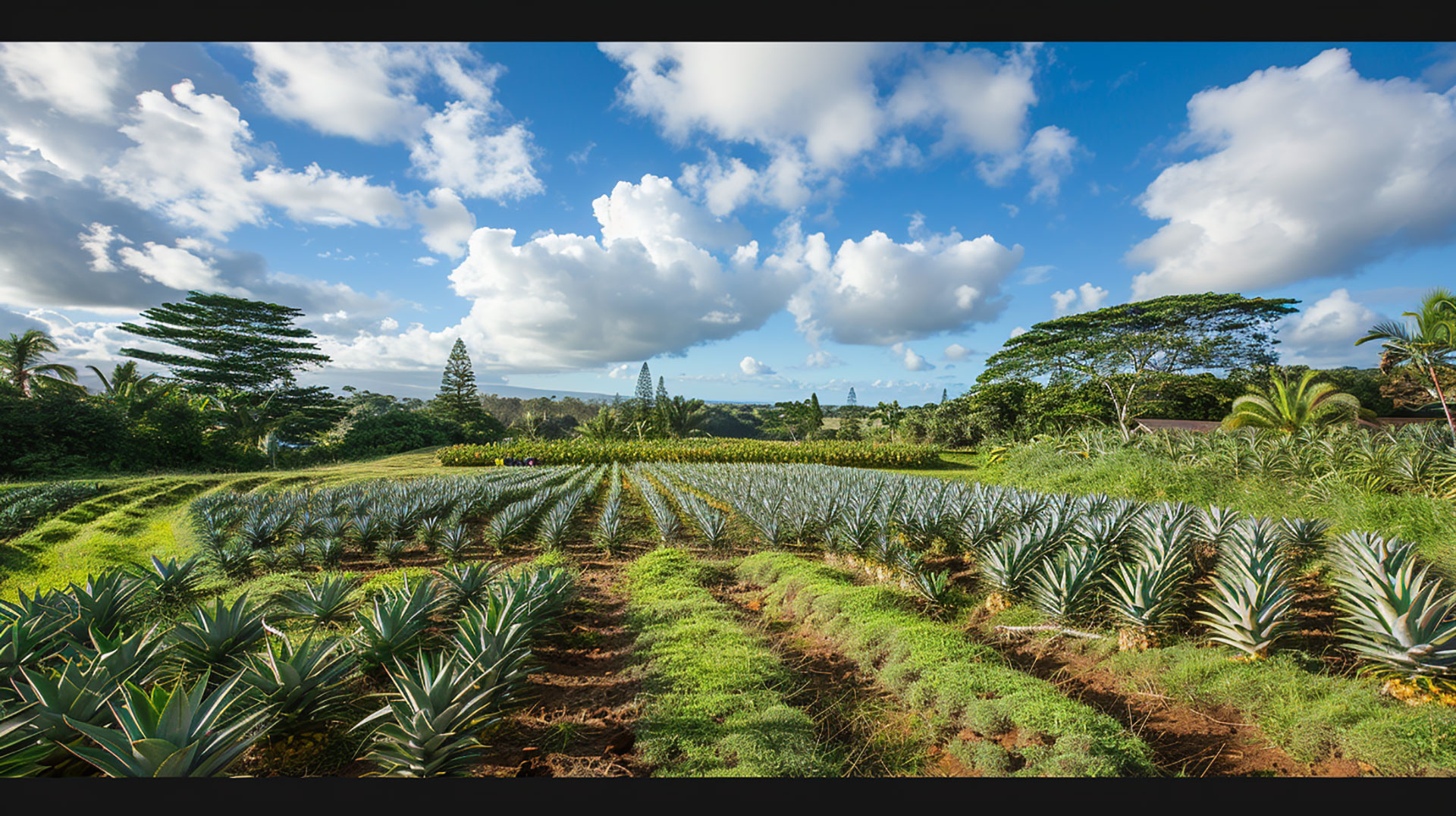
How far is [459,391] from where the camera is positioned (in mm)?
33719

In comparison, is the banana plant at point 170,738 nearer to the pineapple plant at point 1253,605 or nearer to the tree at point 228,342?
the pineapple plant at point 1253,605

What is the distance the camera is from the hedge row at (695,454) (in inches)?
715

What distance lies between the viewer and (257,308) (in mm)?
25156

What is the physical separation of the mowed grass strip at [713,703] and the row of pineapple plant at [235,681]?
2.48 ft

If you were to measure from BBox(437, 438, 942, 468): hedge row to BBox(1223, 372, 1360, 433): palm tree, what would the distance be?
28.8 feet

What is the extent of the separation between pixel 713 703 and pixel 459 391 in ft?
121

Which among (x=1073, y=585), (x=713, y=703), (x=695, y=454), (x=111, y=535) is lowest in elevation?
(x=111, y=535)

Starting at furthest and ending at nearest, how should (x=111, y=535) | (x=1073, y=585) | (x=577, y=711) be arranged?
(x=111, y=535), (x=1073, y=585), (x=577, y=711)

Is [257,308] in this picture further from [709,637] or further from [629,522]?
[709,637]

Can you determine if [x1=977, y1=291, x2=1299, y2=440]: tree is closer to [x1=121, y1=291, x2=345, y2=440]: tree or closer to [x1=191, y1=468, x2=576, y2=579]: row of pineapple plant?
[x1=191, y1=468, x2=576, y2=579]: row of pineapple plant

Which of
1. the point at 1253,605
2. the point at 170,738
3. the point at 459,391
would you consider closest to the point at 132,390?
the point at 459,391

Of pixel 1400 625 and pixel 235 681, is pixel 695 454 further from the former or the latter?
pixel 1400 625

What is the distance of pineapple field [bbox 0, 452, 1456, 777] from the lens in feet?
6.30
